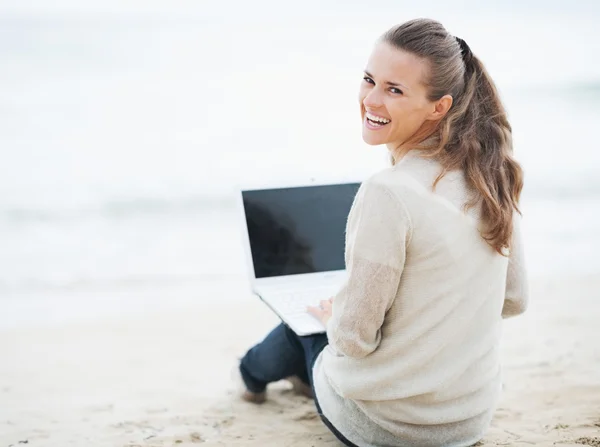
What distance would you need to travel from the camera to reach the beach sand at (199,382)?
262cm

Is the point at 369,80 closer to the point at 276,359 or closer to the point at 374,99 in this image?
the point at 374,99

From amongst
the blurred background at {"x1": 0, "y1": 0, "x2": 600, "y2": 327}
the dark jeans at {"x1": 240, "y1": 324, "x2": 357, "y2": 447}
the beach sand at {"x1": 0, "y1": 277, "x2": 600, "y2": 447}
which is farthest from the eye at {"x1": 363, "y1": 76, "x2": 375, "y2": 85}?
the blurred background at {"x1": 0, "y1": 0, "x2": 600, "y2": 327}

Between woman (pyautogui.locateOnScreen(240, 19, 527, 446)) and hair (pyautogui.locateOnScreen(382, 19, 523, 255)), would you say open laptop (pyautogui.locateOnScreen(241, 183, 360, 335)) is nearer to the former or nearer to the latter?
woman (pyautogui.locateOnScreen(240, 19, 527, 446))

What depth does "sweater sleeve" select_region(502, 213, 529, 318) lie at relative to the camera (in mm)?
2129

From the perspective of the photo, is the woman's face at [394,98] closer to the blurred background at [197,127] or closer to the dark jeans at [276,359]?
the dark jeans at [276,359]

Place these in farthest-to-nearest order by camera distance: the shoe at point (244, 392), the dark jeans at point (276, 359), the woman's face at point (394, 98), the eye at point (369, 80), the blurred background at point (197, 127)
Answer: the blurred background at point (197, 127), the shoe at point (244, 392), the dark jeans at point (276, 359), the eye at point (369, 80), the woman's face at point (394, 98)

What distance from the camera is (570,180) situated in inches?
388

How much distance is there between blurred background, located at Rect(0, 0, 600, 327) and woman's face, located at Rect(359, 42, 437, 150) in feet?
10.6

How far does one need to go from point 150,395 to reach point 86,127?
7903mm

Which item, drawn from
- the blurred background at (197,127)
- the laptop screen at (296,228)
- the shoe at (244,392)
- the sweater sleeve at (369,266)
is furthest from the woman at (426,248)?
the blurred background at (197,127)

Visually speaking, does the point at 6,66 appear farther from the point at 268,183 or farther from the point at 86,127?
the point at 268,183

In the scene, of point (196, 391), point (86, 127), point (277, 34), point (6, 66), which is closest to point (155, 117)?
point (86, 127)

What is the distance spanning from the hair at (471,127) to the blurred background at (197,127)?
3367mm

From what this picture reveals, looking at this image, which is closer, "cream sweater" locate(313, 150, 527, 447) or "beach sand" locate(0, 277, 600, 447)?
"cream sweater" locate(313, 150, 527, 447)
